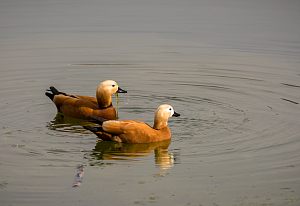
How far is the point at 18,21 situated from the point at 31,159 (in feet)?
34.6

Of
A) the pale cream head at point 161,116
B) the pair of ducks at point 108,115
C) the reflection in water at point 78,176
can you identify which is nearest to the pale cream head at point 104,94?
the pair of ducks at point 108,115

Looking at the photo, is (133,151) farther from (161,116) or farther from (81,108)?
(81,108)

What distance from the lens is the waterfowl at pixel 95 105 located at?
16.2 metres

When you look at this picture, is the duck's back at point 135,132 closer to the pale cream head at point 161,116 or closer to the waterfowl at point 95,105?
the pale cream head at point 161,116

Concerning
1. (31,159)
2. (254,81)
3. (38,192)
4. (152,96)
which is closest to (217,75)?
(254,81)

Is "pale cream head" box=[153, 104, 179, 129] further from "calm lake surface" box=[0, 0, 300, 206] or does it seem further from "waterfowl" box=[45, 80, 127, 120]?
"waterfowl" box=[45, 80, 127, 120]

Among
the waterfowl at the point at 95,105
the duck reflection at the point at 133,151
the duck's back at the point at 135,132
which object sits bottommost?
the duck reflection at the point at 133,151

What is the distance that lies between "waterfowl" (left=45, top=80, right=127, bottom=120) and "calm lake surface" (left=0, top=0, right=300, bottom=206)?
30 cm

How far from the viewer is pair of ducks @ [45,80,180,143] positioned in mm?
14469

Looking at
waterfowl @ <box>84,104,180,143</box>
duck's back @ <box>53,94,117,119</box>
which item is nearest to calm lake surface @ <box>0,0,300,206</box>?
waterfowl @ <box>84,104,180,143</box>

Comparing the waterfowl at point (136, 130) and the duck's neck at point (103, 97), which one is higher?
the duck's neck at point (103, 97)

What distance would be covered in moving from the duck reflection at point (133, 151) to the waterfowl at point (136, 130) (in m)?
0.09

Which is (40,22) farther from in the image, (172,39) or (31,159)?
→ (31,159)

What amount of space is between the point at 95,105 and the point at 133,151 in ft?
8.59
